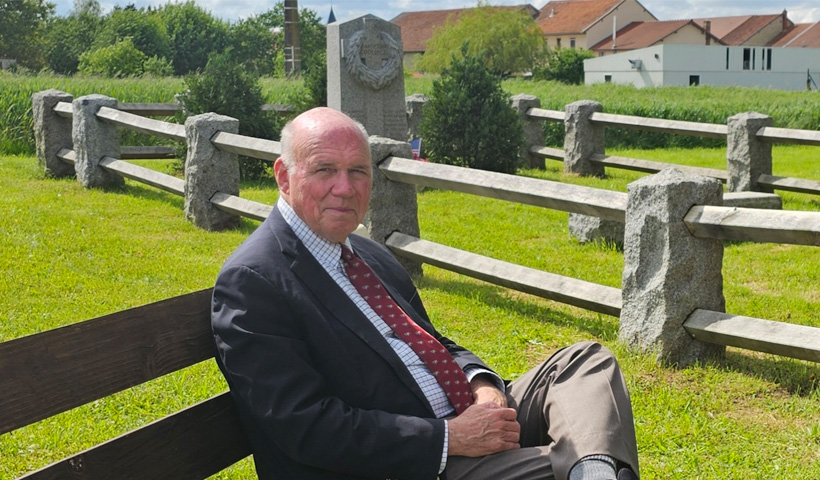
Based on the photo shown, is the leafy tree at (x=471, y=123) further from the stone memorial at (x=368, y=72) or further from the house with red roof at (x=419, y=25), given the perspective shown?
the house with red roof at (x=419, y=25)

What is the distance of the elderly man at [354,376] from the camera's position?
2441mm

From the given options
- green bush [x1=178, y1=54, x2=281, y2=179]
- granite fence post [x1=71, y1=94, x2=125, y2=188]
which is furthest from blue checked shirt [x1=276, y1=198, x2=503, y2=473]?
green bush [x1=178, y1=54, x2=281, y2=179]

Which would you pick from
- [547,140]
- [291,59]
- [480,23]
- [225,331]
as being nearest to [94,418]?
[225,331]

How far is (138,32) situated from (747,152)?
58.0 m

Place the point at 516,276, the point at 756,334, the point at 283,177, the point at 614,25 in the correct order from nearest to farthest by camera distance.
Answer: the point at 283,177 < the point at 756,334 < the point at 516,276 < the point at 614,25

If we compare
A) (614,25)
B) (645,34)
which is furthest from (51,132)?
(614,25)

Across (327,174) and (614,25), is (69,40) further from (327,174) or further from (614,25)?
(327,174)

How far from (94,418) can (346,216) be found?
2.03 m

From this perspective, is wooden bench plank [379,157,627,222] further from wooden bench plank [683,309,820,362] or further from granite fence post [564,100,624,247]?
granite fence post [564,100,624,247]

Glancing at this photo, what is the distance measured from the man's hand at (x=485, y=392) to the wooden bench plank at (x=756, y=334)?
6.56 ft

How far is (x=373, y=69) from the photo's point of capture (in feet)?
37.5

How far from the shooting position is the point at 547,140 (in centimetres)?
1917

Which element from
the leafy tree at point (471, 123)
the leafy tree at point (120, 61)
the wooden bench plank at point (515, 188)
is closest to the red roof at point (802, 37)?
the leafy tree at point (120, 61)

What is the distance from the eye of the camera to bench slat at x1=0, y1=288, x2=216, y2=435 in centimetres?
209
